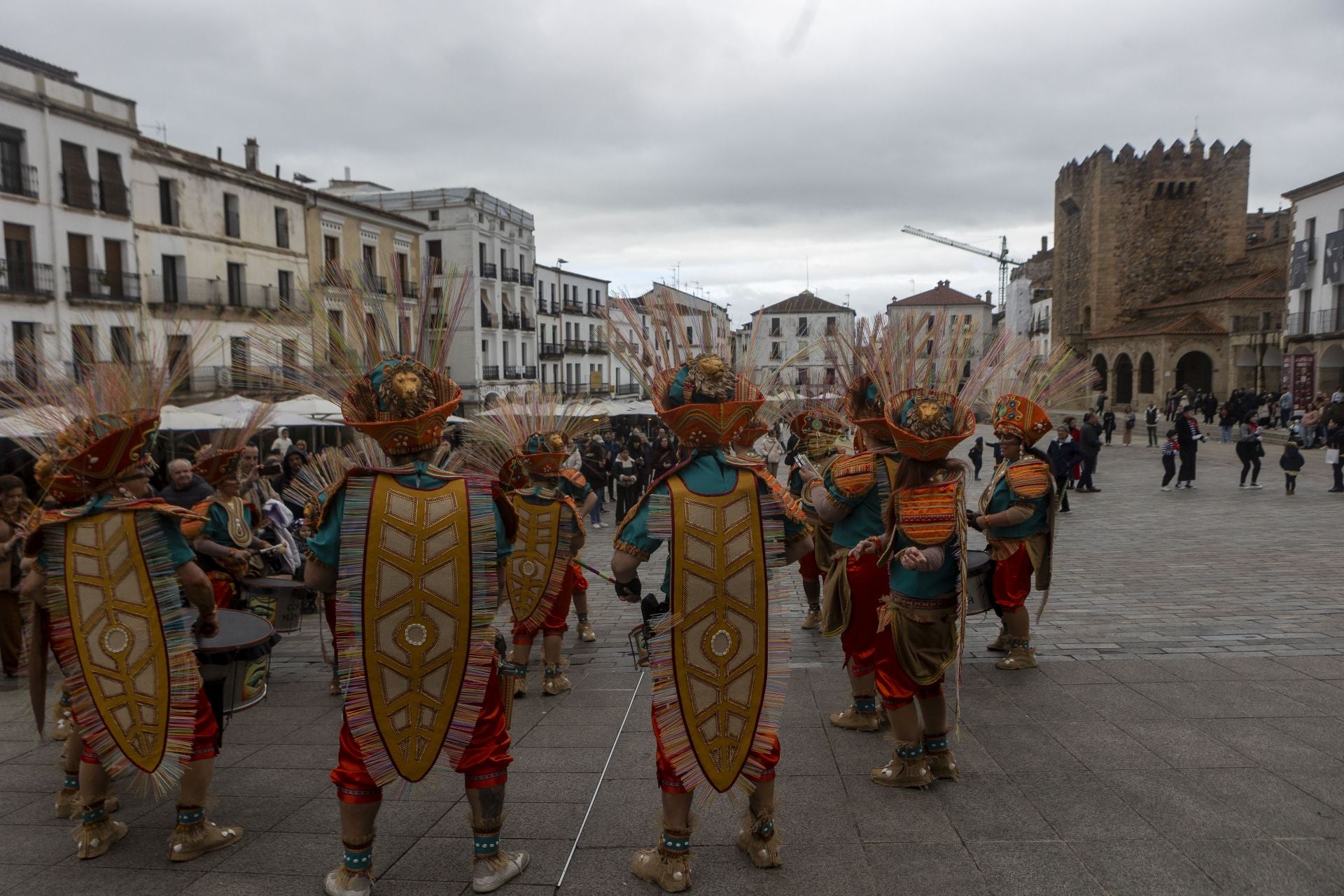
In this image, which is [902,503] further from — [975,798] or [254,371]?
[254,371]

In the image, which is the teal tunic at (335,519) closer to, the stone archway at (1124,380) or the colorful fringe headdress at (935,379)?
the colorful fringe headdress at (935,379)

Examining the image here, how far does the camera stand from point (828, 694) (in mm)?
5395

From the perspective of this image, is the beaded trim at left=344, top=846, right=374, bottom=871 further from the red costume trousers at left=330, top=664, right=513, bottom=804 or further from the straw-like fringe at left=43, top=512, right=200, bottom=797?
the straw-like fringe at left=43, top=512, right=200, bottom=797

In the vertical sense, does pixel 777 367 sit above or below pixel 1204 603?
above

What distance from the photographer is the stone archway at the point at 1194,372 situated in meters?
44.2

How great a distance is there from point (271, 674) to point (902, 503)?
4572 millimetres

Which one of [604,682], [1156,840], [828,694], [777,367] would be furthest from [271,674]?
[1156,840]

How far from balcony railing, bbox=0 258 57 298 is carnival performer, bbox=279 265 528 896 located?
22073mm

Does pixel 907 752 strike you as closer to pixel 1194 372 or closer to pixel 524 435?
pixel 524 435

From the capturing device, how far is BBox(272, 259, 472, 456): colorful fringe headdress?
3.24 meters

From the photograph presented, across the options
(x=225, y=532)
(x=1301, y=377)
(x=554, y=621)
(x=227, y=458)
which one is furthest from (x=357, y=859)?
(x=1301, y=377)

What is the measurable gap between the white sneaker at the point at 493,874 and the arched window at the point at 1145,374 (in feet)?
160

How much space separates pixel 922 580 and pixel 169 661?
3.12 m

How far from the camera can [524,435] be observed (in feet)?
21.2
